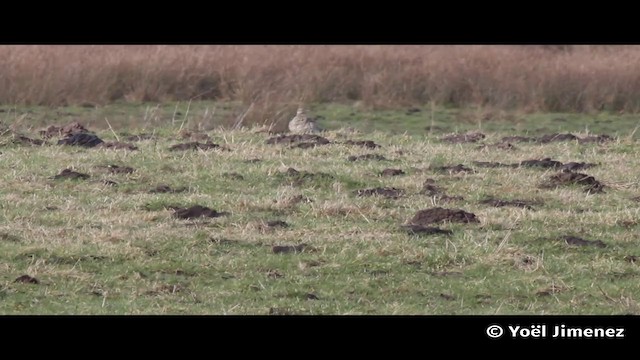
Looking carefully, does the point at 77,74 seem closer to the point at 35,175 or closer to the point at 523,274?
the point at 35,175

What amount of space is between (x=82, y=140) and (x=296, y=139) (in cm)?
219

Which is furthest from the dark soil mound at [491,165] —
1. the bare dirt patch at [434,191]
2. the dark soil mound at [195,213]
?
the dark soil mound at [195,213]

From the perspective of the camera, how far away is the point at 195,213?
31.3 feet

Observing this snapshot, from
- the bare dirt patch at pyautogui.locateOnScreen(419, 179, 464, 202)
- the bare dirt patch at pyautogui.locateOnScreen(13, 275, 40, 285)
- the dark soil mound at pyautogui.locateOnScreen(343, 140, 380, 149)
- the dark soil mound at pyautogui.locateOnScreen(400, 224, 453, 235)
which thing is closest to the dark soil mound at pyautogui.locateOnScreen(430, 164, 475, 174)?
the bare dirt patch at pyautogui.locateOnScreen(419, 179, 464, 202)

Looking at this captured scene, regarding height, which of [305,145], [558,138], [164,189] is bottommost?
[164,189]

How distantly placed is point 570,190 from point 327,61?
12.8m

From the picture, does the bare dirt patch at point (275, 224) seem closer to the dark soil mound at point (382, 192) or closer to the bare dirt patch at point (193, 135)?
the dark soil mound at point (382, 192)

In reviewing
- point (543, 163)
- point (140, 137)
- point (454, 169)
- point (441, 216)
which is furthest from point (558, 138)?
point (441, 216)

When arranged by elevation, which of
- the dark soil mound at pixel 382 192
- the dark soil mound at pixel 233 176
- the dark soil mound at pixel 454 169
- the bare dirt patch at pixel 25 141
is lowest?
the bare dirt patch at pixel 25 141

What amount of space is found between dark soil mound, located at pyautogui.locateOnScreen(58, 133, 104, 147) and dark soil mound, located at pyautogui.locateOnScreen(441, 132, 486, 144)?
12.5 ft

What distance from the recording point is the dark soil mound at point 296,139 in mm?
13023

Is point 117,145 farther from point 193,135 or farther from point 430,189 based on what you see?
point 430,189

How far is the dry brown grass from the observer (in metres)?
21.2

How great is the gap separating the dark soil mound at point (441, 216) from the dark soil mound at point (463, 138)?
14.0 feet
